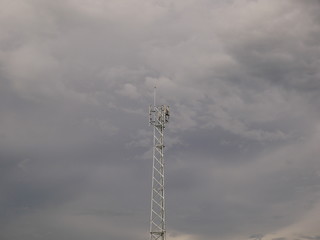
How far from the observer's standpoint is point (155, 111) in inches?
3912

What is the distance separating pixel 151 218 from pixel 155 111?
69.2ft

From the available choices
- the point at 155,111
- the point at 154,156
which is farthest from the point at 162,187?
the point at 155,111

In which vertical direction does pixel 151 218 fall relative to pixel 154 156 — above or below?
below

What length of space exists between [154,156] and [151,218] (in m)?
12.1

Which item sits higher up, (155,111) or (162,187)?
(155,111)

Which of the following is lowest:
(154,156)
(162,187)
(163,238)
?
(163,238)

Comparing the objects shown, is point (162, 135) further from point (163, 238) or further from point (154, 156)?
point (163, 238)

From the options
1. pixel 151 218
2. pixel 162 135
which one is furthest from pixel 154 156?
pixel 151 218

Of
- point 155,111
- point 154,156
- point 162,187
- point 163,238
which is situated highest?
point 155,111

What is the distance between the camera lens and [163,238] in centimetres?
9075

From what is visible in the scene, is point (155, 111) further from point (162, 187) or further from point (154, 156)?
point (162, 187)

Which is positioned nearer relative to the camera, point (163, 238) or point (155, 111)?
point (163, 238)

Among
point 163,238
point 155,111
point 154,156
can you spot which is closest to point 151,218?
point 163,238

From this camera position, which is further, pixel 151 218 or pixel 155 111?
pixel 155 111
